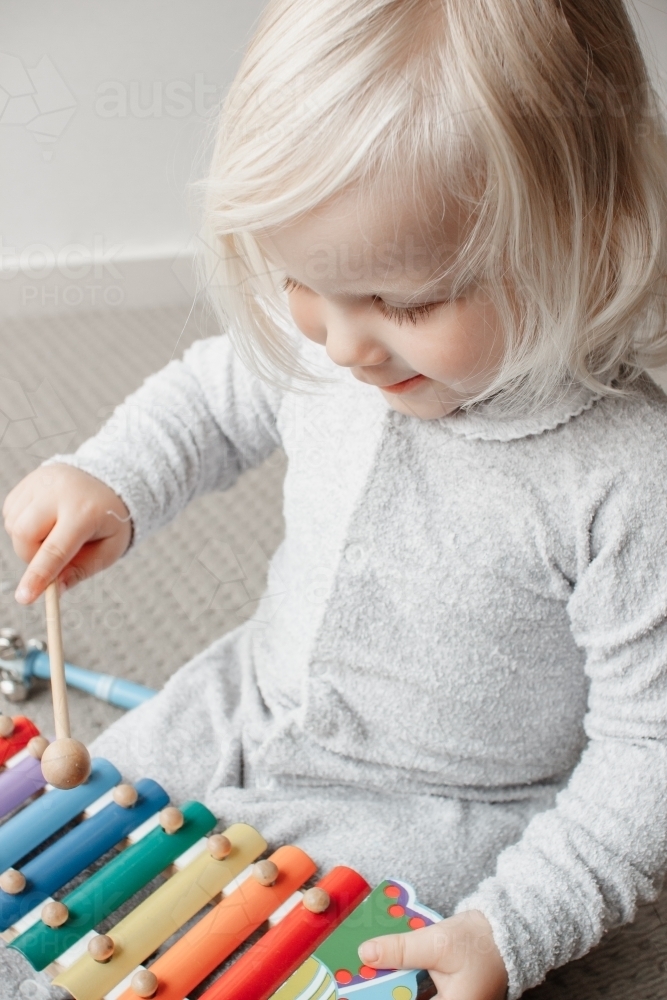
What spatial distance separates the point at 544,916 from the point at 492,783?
4.3 inches

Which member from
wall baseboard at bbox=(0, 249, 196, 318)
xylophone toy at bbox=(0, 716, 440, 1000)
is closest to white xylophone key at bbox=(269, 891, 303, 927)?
xylophone toy at bbox=(0, 716, 440, 1000)

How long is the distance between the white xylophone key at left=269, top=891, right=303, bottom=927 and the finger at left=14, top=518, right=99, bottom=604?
211mm

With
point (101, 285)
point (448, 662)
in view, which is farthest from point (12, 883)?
point (101, 285)

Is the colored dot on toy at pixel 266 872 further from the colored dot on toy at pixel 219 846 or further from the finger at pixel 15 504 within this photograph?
the finger at pixel 15 504

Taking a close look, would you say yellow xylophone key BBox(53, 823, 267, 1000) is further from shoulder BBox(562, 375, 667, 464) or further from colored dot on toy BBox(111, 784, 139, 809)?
shoulder BBox(562, 375, 667, 464)

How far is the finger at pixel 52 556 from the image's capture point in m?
0.55

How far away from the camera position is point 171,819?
0.53m

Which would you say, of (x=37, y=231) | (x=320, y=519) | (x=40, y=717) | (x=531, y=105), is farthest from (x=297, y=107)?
(x=40, y=717)

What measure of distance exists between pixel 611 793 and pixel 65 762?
0.27 meters

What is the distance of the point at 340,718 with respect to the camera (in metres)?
0.57

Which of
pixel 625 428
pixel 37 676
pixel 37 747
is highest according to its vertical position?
pixel 625 428

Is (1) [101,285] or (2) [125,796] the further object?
(1) [101,285]

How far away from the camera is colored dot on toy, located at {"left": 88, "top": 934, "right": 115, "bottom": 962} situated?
1.54 ft

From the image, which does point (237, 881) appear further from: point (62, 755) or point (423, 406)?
point (423, 406)
